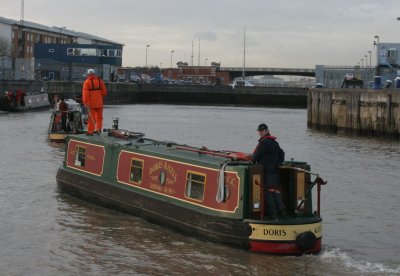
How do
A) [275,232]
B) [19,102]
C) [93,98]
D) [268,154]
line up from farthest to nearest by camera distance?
[19,102] → [93,98] → [268,154] → [275,232]

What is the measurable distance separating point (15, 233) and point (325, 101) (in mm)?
35920

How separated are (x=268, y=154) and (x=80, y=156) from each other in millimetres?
7105

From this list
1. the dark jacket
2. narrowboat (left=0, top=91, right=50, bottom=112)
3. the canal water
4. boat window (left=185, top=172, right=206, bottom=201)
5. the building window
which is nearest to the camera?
the canal water

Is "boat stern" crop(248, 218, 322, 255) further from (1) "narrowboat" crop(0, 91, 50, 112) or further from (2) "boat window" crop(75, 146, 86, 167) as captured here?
(1) "narrowboat" crop(0, 91, 50, 112)

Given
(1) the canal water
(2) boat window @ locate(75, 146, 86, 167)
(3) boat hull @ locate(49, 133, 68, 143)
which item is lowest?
(1) the canal water

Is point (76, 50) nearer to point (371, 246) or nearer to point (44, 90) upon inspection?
point (44, 90)

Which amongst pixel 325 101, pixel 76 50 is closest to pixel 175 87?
pixel 76 50

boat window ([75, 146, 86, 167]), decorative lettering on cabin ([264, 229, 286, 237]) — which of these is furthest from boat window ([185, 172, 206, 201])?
boat window ([75, 146, 86, 167])

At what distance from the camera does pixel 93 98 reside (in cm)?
1920

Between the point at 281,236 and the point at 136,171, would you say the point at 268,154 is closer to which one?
the point at 281,236

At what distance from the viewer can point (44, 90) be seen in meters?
66.2

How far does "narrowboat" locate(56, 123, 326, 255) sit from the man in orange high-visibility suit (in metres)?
1.63

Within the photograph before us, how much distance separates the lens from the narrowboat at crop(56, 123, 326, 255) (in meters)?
12.1

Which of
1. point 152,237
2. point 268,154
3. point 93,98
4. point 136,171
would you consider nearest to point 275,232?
point 268,154
